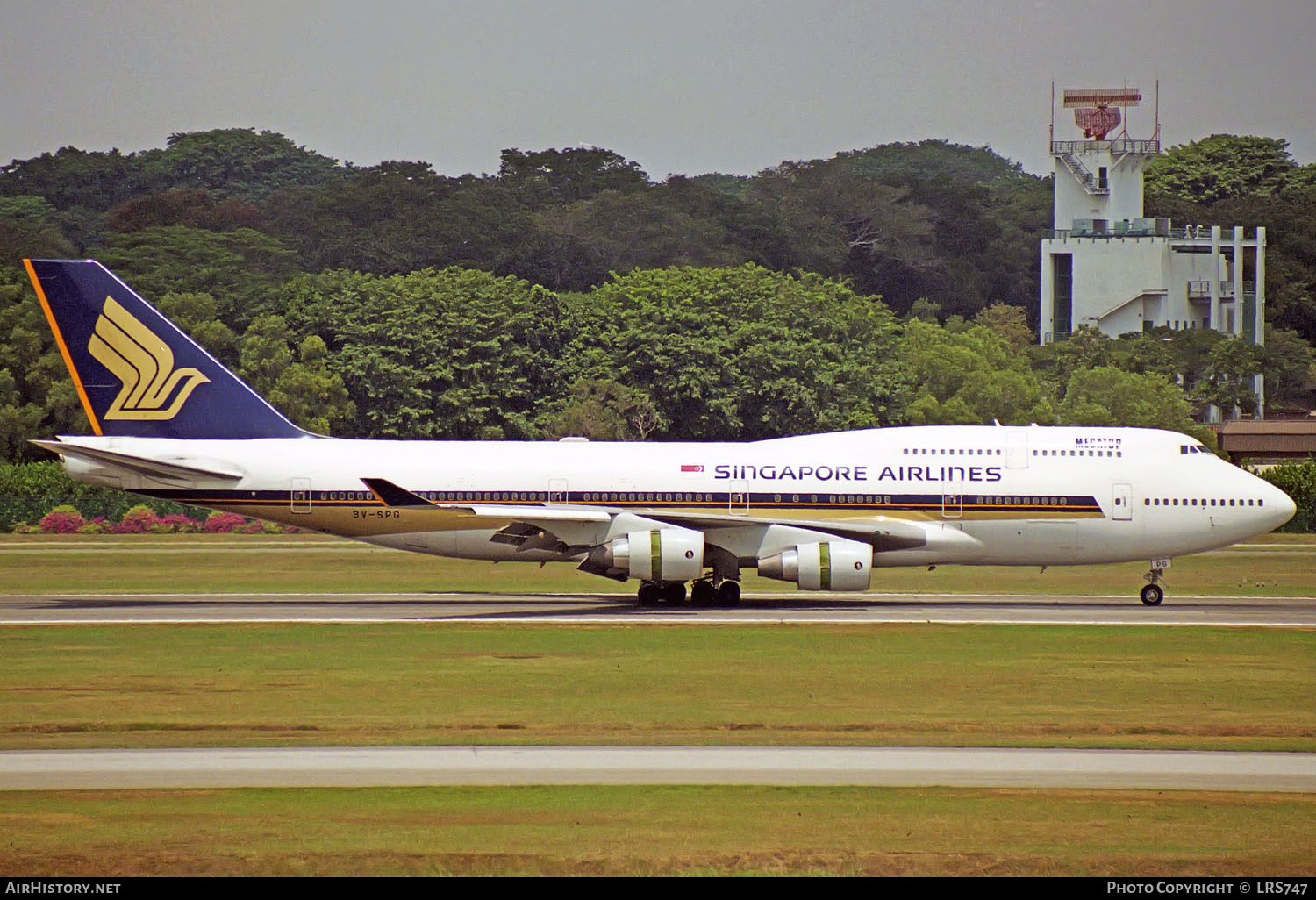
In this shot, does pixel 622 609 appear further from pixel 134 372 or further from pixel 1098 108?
pixel 1098 108

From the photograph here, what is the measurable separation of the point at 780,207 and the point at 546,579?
12815 cm

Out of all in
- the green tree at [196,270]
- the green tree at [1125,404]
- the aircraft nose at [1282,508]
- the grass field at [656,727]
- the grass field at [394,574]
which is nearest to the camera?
the grass field at [656,727]

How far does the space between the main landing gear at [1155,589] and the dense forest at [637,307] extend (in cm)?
4365

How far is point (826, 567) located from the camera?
1581 inches

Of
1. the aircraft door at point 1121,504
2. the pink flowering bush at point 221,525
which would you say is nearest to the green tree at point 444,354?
the pink flowering bush at point 221,525

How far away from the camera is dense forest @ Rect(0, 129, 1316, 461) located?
86938 millimetres

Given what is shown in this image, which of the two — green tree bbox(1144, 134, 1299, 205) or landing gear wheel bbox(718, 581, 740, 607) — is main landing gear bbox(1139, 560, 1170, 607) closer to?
landing gear wheel bbox(718, 581, 740, 607)

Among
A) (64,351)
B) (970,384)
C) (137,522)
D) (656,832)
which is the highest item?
(970,384)

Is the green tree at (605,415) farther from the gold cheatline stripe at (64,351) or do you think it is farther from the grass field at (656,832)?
the grass field at (656,832)

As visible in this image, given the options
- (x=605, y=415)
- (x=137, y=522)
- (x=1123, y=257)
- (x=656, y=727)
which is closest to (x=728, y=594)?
(x=656, y=727)

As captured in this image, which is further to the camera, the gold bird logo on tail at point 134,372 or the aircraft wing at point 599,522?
the gold bird logo on tail at point 134,372

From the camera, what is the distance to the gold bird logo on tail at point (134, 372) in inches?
1684

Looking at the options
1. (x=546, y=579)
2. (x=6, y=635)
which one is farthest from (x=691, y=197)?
(x=6, y=635)

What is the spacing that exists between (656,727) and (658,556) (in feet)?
54.8
